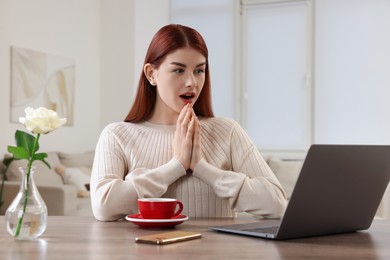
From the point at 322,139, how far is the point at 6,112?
304cm

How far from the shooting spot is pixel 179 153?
198cm

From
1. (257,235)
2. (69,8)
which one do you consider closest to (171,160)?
(257,235)

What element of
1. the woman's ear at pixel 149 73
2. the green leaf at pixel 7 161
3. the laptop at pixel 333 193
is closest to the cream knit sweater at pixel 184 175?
the woman's ear at pixel 149 73

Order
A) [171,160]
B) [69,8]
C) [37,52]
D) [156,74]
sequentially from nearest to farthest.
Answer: [171,160] → [156,74] → [37,52] → [69,8]

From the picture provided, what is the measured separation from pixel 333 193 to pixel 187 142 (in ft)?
2.23

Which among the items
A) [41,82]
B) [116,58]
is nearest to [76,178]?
[41,82]

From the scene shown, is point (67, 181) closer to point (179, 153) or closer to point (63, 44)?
point (63, 44)

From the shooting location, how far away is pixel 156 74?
83.5 inches

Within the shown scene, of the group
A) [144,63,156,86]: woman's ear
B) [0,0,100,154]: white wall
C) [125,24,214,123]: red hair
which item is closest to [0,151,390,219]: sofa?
[0,0,100,154]: white wall

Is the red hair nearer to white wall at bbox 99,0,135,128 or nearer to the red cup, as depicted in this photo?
the red cup

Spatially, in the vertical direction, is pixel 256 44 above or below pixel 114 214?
above

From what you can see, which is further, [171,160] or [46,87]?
[46,87]

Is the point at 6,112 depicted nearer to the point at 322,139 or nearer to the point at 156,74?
the point at 322,139

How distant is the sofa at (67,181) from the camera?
4.49 metres
